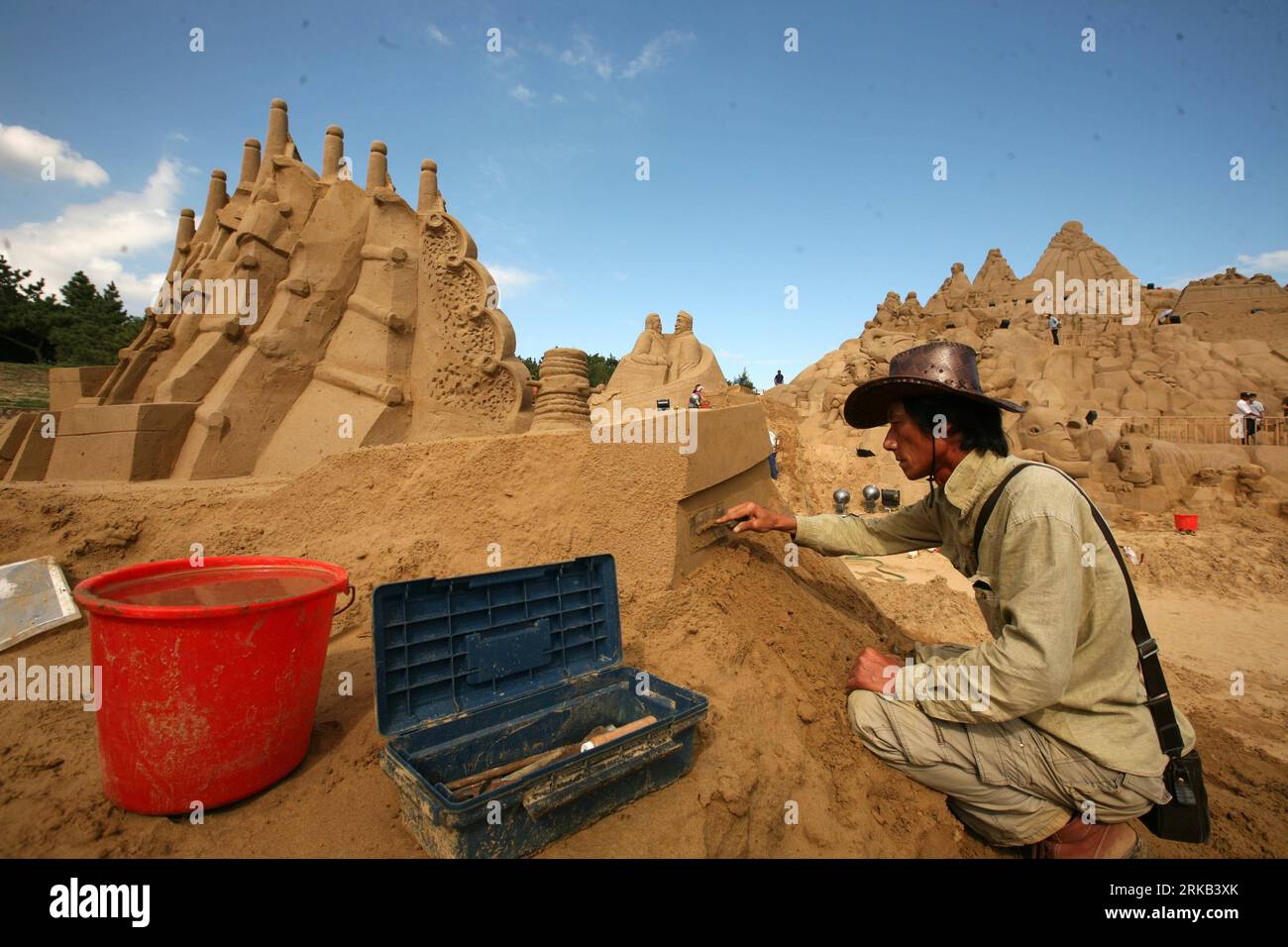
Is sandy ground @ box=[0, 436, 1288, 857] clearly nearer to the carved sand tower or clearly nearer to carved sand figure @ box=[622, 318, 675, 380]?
the carved sand tower

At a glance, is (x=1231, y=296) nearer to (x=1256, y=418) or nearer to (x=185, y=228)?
(x=1256, y=418)

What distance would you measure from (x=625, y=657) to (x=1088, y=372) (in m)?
23.2

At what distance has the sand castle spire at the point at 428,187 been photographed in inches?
307

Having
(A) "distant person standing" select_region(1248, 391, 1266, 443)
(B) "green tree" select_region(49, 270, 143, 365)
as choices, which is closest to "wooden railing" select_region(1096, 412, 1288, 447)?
(A) "distant person standing" select_region(1248, 391, 1266, 443)

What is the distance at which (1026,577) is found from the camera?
5.67ft

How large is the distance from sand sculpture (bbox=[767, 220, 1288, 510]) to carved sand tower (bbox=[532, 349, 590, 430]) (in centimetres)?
934

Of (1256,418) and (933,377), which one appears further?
(1256,418)

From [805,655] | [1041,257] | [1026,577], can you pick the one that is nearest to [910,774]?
[805,655]

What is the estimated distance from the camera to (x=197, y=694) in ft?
5.88

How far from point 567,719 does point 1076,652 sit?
1545 mm

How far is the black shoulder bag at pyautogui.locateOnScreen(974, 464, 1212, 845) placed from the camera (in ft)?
5.90

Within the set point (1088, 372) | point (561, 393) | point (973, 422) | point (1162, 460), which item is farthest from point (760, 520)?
point (1088, 372)

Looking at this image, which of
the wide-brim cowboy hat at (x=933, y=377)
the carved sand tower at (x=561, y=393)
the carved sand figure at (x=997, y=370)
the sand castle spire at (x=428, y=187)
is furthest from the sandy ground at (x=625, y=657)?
the carved sand figure at (x=997, y=370)

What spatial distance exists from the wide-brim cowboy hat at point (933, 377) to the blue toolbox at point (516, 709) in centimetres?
112
